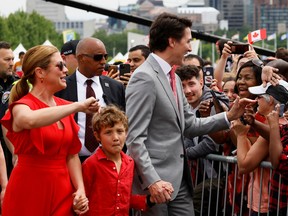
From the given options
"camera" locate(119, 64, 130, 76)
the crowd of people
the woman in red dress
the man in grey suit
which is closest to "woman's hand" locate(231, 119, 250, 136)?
the crowd of people

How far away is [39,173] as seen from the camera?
22.0 feet

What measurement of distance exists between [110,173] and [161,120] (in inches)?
21.9

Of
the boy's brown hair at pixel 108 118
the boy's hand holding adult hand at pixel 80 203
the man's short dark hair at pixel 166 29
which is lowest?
the boy's hand holding adult hand at pixel 80 203

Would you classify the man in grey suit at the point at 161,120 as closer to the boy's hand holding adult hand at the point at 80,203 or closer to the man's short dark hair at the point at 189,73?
the boy's hand holding adult hand at the point at 80,203

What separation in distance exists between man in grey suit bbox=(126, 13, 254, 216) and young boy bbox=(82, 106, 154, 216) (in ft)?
0.28

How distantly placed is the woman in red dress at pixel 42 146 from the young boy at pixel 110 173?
22cm

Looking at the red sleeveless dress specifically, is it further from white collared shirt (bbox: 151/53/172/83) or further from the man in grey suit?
white collared shirt (bbox: 151/53/172/83)

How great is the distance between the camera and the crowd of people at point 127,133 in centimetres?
671

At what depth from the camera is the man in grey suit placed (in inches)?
276

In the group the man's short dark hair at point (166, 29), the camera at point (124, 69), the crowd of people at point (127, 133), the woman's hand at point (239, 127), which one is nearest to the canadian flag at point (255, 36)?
the camera at point (124, 69)

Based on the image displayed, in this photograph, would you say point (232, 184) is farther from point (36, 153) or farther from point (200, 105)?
point (36, 153)

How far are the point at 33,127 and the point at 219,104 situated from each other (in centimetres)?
244

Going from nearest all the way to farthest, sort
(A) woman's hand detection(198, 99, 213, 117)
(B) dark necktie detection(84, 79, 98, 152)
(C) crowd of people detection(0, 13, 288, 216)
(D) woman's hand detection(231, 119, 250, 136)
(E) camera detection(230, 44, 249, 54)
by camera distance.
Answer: (C) crowd of people detection(0, 13, 288, 216) < (D) woman's hand detection(231, 119, 250, 136) < (B) dark necktie detection(84, 79, 98, 152) < (A) woman's hand detection(198, 99, 213, 117) < (E) camera detection(230, 44, 249, 54)

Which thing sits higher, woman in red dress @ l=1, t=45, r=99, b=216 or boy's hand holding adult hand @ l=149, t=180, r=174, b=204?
woman in red dress @ l=1, t=45, r=99, b=216
